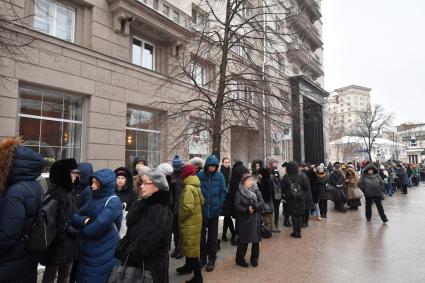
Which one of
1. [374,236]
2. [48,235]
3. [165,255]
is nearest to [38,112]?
[48,235]

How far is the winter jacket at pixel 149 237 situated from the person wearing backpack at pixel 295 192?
571 cm

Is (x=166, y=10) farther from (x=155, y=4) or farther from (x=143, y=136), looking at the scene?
(x=143, y=136)

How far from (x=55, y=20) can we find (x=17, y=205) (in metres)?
8.96

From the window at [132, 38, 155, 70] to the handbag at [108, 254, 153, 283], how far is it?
10.7 meters

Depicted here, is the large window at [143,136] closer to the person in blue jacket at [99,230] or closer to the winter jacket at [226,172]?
the winter jacket at [226,172]

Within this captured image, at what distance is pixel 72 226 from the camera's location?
3621 mm

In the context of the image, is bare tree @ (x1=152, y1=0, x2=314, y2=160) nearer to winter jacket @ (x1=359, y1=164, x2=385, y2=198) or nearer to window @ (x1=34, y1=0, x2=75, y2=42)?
winter jacket @ (x1=359, y1=164, x2=385, y2=198)

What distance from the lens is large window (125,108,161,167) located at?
1198 cm

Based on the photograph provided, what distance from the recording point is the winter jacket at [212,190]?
19.6 ft

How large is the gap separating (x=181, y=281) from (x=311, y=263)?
2655mm

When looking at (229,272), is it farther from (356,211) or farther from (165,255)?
(356,211)

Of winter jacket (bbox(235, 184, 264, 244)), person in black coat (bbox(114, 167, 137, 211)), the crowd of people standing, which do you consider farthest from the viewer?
winter jacket (bbox(235, 184, 264, 244))

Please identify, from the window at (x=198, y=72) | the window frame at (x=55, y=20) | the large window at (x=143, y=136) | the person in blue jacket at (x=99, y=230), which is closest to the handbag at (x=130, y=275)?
the person in blue jacket at (x=99, y=230)

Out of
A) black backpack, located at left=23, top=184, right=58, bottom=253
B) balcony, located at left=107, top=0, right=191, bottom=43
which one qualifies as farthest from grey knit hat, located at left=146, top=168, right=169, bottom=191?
balcony, located at left=107, top=0, right=191, bottom=43
